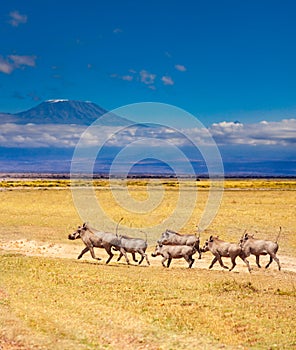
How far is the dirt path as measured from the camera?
24.9 metres

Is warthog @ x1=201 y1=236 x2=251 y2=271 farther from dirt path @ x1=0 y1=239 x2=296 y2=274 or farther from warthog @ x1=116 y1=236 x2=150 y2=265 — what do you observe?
warthog @ x1=116 y1=236 x2=150 y2=265

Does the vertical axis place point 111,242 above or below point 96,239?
below

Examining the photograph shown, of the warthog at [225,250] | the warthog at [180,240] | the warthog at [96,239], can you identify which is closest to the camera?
the warthog at [225,250]

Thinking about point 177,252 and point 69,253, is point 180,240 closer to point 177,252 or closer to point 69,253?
point 177,252

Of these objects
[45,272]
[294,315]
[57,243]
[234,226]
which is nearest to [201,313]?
[294,315]

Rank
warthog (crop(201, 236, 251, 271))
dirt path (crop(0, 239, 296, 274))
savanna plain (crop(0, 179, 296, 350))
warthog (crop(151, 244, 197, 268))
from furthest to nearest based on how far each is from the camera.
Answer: dirt path (crop(0, 239, 296, 274)) < warthog (crop(151, 244, 197, 268)) < warthog (crop(201, 236, 251, 271)) < savanna plain (crop(0, 179, 296, 350))

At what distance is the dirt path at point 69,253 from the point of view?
81.6 ft

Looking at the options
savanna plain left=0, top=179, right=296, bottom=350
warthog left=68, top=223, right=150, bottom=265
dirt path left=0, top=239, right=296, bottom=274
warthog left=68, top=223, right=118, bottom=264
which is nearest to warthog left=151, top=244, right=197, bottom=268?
savanna plain left=0, top=179, right=296, bottom=350

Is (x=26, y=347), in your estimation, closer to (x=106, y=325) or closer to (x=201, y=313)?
(x=106, y=325)

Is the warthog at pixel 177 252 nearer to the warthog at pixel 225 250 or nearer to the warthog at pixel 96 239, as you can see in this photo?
the warthog at pixel 225 250

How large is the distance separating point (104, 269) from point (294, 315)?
8685 mm

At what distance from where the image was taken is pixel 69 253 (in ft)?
91.7

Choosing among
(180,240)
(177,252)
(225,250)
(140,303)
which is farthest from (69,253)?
(140,303)

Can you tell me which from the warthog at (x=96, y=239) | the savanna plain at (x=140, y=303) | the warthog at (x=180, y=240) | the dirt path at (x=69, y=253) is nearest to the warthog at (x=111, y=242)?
the warthog at (x=96, y=239)
